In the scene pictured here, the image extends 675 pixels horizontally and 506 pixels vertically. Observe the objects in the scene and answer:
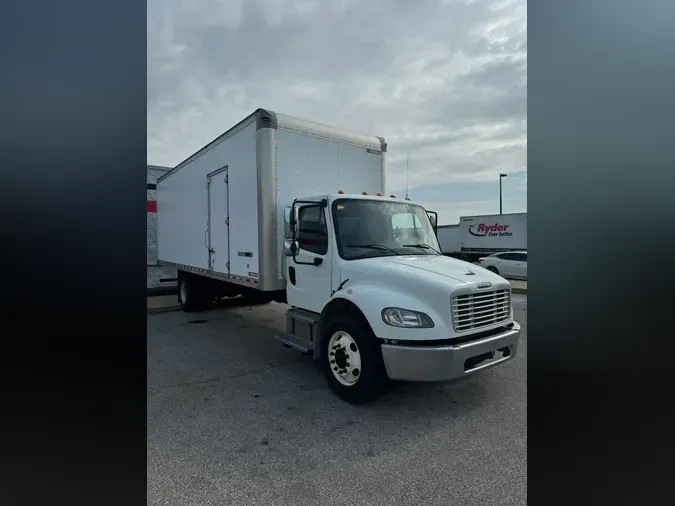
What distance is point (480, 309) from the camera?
165 inches

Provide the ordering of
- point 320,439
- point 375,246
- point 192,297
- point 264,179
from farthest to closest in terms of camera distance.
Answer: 1. point 192,297
2. point 264,179
3. point 375,246
4. point 320,439

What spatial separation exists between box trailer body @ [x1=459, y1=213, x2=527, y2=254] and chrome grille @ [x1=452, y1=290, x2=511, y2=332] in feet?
58.6

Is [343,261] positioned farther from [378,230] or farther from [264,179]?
[264,179]

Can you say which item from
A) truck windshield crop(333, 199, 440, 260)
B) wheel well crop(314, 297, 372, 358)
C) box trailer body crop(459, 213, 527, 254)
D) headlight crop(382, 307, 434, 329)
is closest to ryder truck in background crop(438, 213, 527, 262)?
box trailer body crop(459, 213, 527, 254)

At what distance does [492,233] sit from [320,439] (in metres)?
21.9

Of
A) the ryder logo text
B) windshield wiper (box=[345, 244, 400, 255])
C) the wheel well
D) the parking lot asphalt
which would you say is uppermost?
the ryder logo text

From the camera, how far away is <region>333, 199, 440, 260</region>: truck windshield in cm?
500

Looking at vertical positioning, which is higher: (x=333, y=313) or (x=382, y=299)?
(x=382, y=299)

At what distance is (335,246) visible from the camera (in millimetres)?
4961

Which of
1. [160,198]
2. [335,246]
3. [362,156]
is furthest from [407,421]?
[160,198]

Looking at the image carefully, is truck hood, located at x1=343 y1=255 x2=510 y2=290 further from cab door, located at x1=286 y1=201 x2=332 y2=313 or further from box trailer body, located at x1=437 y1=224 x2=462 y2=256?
box trailer body, located at x1=437 y1=224 x2=462 y2=256

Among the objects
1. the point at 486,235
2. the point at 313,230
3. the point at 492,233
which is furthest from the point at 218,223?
the point at 486,235
